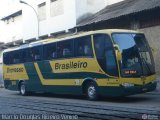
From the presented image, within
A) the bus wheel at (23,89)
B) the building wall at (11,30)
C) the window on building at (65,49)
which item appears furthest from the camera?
the building wall at (11,30)

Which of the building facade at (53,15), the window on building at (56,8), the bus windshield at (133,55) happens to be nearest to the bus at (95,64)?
the bus windshield at (133,55)

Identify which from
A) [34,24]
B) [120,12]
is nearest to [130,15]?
[120,12]

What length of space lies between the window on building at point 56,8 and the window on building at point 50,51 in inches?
601

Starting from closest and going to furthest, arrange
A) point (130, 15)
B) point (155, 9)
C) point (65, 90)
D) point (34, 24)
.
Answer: point (65, 90) → point (155, 9) → point (130, 15) → point (34, 24)

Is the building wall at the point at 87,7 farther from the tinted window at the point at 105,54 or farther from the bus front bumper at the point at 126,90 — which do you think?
the bus front bumper at the point at 126,90

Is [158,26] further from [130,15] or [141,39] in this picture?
[141,39]

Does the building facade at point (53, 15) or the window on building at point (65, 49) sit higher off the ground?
the building facade at point (53, 15)

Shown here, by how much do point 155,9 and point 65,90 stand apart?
7468 mm

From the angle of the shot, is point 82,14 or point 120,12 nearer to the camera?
point 120,12

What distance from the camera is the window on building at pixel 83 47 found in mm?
17984

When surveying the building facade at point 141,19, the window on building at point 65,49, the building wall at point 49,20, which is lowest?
the window on building at point 65,49

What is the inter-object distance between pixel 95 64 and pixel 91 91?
1316 mm

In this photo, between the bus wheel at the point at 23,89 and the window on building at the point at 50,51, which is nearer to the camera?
the window on building at the point at 50,51

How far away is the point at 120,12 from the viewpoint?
88.7 feet
